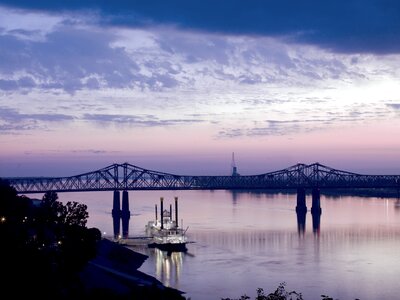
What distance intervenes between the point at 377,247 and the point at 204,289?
58.1ft

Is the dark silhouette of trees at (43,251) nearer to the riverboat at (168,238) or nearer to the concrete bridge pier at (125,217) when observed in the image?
the riverboat at (168,238)

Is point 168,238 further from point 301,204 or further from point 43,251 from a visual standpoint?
point 301,204

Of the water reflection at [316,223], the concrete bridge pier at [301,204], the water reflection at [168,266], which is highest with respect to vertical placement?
the concrete bridge pier at [301,204]

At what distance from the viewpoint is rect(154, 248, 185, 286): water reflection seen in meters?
31.2

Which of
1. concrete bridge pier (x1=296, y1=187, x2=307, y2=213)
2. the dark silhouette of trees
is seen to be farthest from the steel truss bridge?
the dark silhouette of trees

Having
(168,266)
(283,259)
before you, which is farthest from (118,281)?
(283,259)

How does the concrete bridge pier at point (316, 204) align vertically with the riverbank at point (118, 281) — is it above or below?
above

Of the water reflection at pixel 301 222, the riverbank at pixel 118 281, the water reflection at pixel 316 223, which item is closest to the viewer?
the riverbank at pixel 118 281

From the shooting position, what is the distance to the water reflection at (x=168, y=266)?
102ft

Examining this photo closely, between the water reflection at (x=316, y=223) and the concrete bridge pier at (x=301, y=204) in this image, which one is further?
the concrete bridge pier at (x=301, y=204)

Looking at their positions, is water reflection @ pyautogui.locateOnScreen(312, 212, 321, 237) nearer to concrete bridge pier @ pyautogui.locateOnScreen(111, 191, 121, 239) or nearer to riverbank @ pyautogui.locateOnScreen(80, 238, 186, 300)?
concrete bridge pier @ pyautogui.locateOnScreen(111, 191, 121, 239)

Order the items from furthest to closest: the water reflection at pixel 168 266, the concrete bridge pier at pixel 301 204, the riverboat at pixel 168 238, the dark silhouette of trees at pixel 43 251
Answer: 1. the concrete bridge pier at pixel 301 204
2. the riverboat at pixel 168 238
3. the water reflection at pixel 168 266
4. the dark silhouette of trees at pixel 43 251

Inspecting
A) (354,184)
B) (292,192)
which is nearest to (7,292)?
(354,184)

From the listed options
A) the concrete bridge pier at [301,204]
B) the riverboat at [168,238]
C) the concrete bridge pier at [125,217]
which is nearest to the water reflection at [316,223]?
the concrete bridge pier at [301,204]
